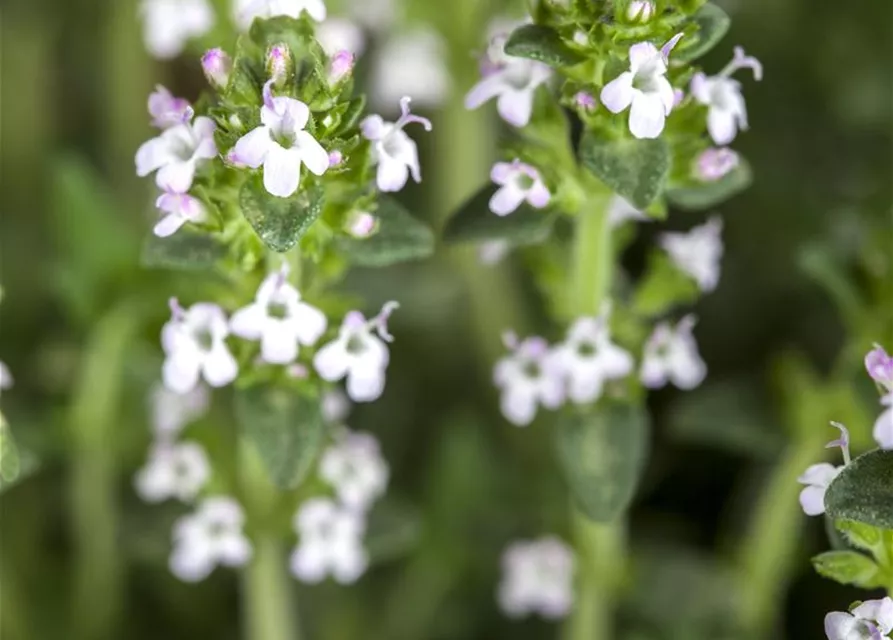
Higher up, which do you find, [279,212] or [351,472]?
[279,212]

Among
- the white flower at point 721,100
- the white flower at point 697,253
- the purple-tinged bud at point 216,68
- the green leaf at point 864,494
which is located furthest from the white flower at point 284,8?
the green leaf at point 864,494

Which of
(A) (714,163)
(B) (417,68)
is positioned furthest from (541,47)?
(B) (417,68)

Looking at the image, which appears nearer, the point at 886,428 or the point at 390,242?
the point at 886,428

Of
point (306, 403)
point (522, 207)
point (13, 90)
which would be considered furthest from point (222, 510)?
point (13, 90)

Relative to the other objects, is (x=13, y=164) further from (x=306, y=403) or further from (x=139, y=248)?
(x=306, y=403)

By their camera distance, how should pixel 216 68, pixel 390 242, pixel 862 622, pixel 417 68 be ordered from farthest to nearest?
pixel 417 68
pixel 390 242
pixel 216 68
pixel 862 622

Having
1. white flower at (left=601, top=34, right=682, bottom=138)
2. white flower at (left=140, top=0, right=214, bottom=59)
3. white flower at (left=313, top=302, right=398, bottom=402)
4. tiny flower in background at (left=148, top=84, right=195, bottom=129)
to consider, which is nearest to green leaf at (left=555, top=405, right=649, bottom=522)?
white flower at (left=313, top=302, right=398, bottom=402)

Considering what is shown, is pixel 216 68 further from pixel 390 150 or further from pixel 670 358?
pixel 670 358

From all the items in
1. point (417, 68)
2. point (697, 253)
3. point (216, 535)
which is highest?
point (417, 68)

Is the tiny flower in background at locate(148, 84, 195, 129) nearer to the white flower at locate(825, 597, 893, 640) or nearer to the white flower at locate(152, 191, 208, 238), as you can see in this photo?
the white flower at locate(152, 191, 208, 238)
